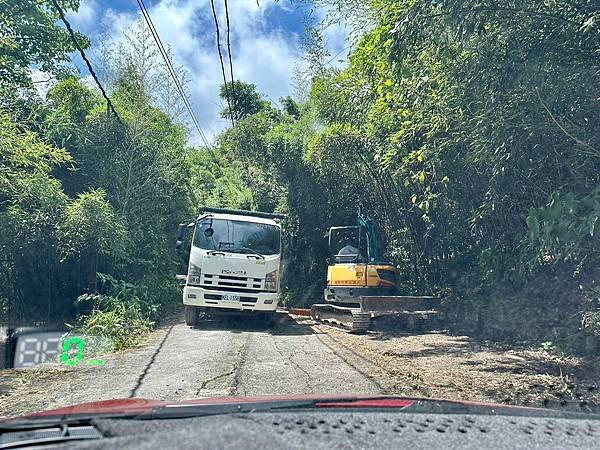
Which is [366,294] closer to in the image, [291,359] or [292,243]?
[292,243]

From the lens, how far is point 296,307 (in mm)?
20766

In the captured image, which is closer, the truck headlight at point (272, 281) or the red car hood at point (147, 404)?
the red car hood at point (147, 404)

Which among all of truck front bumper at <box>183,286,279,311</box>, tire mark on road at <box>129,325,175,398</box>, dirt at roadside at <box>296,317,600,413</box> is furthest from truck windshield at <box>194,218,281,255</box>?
dirt at roadside at <box>296,317,600,413</box>

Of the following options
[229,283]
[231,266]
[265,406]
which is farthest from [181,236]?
[265,406]

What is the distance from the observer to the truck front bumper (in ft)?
43.1

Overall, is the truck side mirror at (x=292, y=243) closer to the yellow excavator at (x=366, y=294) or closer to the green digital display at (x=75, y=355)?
the yellow excavator at (x=366, y=294)

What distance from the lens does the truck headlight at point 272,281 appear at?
13372mm

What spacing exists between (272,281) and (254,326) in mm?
1540

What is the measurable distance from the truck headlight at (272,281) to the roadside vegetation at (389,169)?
302 centimetres

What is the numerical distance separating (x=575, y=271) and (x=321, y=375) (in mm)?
5113

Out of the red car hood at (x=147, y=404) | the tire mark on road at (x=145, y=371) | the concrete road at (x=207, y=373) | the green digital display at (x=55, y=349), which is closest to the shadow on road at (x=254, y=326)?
the concrete road at (x=207, y=373)

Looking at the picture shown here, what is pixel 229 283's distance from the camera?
13180 mm

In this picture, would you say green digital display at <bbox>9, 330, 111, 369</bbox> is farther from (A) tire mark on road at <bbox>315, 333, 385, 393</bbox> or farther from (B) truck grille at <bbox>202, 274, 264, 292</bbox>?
(A) tire mark on road at <bbox>315, 333, 385, 393</bbox>

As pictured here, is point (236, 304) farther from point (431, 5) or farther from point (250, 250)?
point (431, 5)
